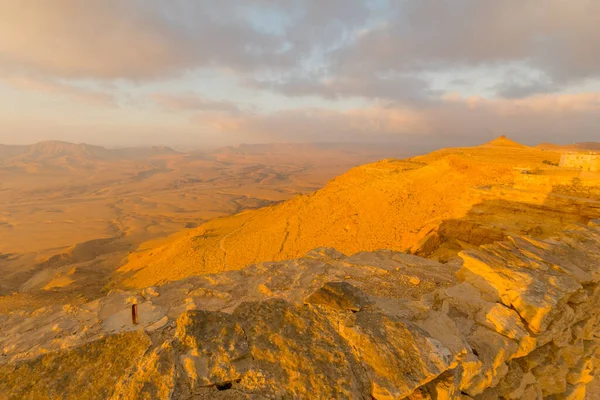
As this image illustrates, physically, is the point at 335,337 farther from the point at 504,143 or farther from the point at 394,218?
the point at 504,143

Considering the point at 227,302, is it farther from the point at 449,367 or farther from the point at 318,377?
the point at 449,367

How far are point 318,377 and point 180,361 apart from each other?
1.07 metres

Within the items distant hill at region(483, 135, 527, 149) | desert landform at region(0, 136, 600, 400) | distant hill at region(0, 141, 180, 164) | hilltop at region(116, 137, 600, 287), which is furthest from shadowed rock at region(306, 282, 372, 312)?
distant hill at region(0, 141, 180, 164)

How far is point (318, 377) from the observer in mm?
2051

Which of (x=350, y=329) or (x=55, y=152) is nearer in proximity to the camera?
(x=350, y=329)

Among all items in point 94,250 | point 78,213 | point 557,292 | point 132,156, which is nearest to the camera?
point 557,292

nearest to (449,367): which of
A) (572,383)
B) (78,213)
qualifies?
(572,383)

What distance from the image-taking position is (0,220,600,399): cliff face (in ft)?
6.79

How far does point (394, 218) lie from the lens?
15.0 meters

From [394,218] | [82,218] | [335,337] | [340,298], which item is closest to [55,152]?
[82,218]

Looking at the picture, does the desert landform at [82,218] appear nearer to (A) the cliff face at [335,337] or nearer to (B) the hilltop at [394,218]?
(B) the hilltop at [394,218]

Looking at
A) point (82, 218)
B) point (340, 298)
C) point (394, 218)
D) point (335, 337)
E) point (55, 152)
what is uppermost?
point (55, 152)

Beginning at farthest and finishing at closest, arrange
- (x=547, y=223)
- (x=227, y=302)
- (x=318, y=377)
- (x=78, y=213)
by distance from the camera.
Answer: (x=78, y=213), (x=547, y=223), (x=227, y=302), (x=318, y=377)

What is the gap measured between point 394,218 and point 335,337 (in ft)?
44.3
